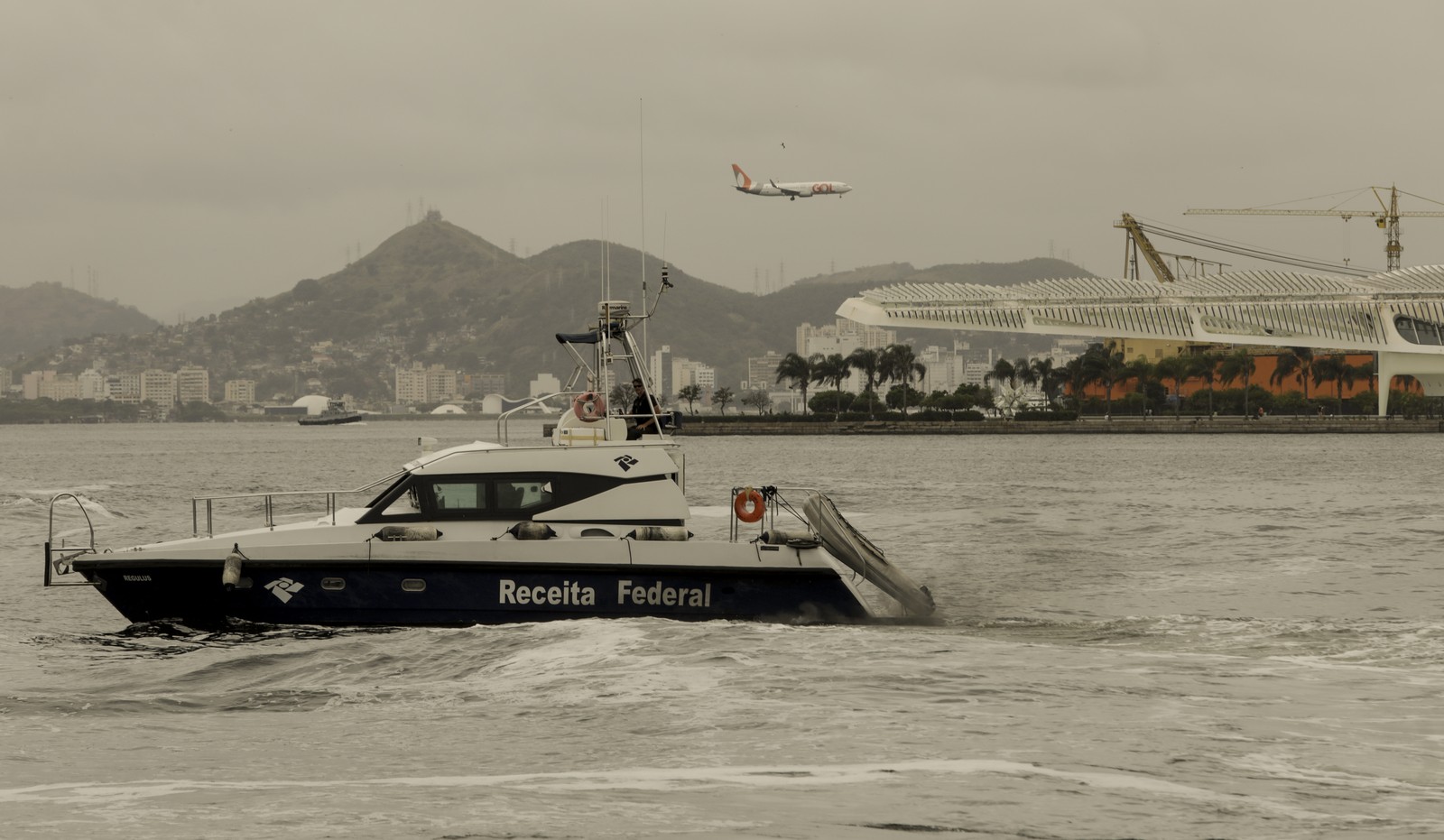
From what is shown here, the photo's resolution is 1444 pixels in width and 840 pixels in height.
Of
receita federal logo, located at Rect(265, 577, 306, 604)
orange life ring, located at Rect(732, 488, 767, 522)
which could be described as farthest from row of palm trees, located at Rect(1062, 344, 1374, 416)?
receita federal logo, located at Rect(265, 577, 306, 604)

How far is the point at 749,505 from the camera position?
1741cm

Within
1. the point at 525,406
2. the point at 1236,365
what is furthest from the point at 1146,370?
the point at 525,406

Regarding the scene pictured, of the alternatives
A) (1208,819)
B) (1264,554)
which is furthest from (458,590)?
(1264,554)

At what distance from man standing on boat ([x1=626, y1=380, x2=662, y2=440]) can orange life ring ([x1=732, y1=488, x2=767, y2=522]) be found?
151 cm

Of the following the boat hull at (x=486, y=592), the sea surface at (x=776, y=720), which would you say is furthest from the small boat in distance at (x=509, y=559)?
the sea surface at (x=776, y=720)

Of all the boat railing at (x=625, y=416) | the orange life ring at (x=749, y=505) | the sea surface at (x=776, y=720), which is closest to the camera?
the sea surface at (x=776, y=720)

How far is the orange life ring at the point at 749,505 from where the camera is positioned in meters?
17.3

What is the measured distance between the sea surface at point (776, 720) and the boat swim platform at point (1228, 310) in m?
121

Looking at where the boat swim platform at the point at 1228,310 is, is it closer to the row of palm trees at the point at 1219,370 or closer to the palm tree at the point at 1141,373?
the row of palm trees at the point at 1219,370

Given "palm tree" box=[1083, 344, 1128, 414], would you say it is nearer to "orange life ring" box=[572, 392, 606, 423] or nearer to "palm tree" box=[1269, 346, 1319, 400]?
"palm tree" box=[1269, 346, 1319, 400]

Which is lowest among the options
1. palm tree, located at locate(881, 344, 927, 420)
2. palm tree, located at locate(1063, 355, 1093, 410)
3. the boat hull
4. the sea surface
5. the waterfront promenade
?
the sea surface

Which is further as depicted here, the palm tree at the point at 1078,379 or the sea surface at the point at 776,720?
the palm tree at the point at 1078,379

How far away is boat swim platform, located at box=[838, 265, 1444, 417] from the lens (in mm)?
140375

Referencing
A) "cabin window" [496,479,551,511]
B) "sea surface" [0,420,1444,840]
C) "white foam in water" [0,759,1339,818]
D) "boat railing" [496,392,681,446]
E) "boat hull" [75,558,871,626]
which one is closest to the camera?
"sea surface" [0,420,1444,840]
